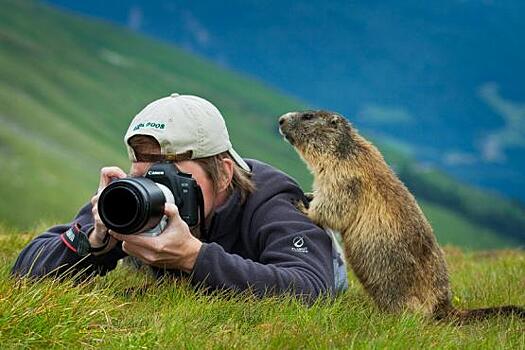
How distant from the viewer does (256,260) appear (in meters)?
5.20

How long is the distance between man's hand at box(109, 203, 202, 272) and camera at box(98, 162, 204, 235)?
45 millimetres

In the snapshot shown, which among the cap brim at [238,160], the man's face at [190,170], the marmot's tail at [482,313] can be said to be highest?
the cap brim at [238,160]

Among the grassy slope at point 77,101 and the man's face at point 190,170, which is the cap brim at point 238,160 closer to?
the man's face at point 190,170

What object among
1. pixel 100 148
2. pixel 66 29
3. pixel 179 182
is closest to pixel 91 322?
pixel 179 182

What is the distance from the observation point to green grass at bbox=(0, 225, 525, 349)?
149 inches

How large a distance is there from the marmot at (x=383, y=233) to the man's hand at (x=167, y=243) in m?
1.49

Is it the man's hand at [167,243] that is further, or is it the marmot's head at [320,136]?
the marmot's head at [320,136]

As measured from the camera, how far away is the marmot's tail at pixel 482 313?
521cm

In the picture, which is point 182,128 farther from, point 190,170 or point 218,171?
point 218,171

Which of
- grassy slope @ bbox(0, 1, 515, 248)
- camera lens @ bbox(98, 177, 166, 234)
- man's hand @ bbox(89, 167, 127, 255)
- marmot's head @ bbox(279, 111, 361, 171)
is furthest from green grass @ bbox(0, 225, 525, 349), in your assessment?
grassy slope @ bbox(0, 1, 515, 248)

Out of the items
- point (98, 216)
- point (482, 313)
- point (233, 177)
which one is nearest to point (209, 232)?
point (233, 177)

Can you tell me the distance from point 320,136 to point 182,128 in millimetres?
2240

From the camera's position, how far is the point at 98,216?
4.44 meters

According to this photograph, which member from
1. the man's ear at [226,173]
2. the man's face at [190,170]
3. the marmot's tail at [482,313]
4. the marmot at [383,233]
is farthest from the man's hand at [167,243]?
the marmot's tail at [482,313]
